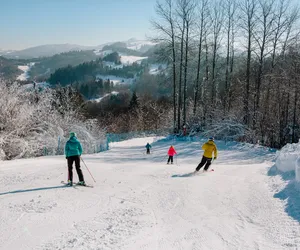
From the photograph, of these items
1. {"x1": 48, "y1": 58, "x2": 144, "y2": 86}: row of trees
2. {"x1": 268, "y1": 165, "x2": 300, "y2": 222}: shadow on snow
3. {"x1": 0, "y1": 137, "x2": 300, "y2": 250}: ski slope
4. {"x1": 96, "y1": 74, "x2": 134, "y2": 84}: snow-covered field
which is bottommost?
{"x1": 0, "y1": 137, "x2": 300, "y2": 250}: ski slope

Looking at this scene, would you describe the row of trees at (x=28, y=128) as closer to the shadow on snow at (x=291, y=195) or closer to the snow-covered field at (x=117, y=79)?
the shadow on snow at (x=291, y=195)

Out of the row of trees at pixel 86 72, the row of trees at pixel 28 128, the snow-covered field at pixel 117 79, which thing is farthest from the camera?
the row of trees at pixel 86 72

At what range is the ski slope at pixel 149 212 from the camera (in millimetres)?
4906

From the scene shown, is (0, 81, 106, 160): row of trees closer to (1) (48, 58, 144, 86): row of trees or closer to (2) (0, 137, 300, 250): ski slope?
(2) (0, 137, 300, 250): ski slope

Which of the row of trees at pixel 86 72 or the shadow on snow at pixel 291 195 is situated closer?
the shadow on snow at pixel 291 195

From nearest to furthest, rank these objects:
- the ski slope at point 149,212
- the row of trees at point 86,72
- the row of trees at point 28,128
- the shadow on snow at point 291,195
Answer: the ski slope at point 149,212 < the shadow on snow at point 291,195 < the row of trees at point 28,128 < the row of trees at point 86,72

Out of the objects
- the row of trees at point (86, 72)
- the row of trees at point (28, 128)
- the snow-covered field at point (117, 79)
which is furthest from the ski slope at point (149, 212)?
the row of trees at point (86, 72)

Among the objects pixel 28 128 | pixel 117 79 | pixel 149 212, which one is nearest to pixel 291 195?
pixel 149 212

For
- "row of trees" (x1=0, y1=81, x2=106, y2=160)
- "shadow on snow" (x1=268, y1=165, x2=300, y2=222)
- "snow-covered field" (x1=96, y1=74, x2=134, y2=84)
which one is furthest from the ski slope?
"snow-covered field" (x1=96, y1=74, x2=134, y2=84)

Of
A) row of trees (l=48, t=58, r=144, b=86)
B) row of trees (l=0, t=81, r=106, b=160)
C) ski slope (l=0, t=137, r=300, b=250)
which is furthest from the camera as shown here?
row of trees (l=48, t=58, r=144, b=86)

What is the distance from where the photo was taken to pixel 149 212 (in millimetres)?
6277

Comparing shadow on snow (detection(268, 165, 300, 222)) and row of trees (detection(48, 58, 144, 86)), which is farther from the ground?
row of trees (detection(48, 58, 144, 86))

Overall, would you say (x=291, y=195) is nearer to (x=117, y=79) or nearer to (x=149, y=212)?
(x=149, y=212)

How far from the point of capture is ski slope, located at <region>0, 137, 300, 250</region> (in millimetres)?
4906
